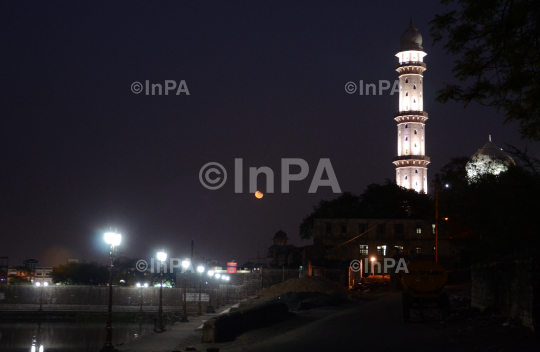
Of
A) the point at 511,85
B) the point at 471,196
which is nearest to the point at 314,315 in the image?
the point at 471,196

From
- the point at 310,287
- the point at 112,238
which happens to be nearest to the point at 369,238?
the point at 310,287

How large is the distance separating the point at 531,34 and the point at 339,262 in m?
57.7

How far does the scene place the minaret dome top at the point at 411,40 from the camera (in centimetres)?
11248

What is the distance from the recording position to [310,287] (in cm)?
4900

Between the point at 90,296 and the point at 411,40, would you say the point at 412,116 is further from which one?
the point at 90,296

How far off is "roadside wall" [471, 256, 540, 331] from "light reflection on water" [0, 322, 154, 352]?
20.4 m

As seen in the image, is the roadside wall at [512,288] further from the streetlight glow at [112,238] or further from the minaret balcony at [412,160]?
the minaret balcony at [412,160]

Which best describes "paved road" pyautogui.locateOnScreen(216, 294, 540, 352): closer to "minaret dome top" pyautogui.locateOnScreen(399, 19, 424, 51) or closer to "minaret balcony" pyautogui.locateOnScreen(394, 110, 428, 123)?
"minaret balcony" pyautogui.locateOnScreen(394, 110, 428, 123)

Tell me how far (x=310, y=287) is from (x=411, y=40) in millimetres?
76409

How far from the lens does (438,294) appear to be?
23.8 metres

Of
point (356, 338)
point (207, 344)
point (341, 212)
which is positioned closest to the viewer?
point (356, 338)

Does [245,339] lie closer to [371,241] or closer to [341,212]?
[371,241]

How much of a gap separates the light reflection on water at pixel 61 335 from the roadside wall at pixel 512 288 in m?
20.4

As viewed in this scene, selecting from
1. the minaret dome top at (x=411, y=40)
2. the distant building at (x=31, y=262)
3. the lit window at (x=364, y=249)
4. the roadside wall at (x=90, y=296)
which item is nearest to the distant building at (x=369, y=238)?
the lit window at (x=364, y=249)
